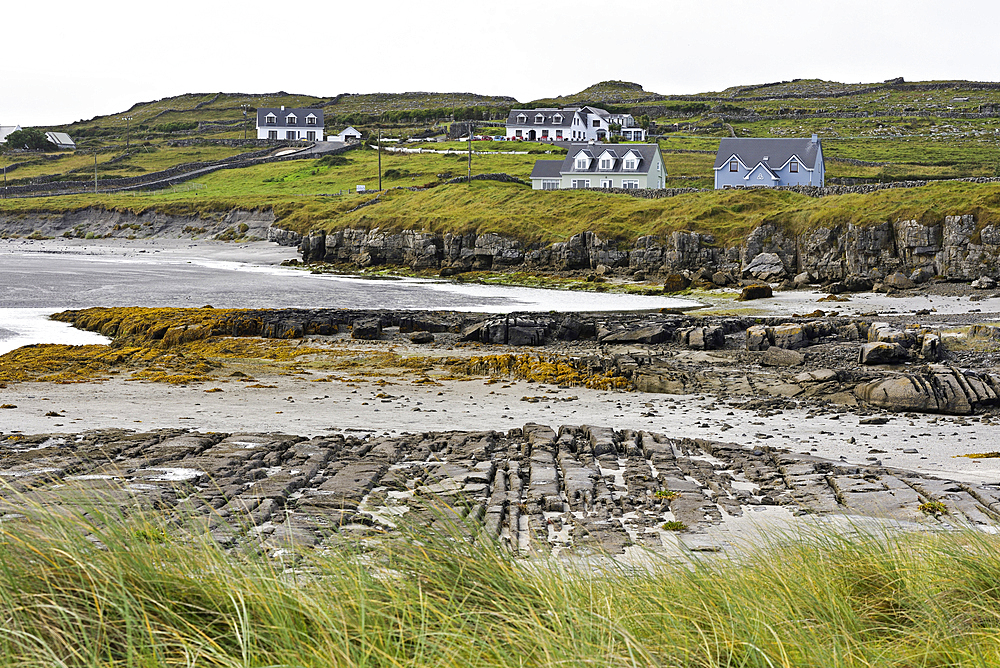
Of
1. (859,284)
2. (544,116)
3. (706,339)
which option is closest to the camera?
(706,339)

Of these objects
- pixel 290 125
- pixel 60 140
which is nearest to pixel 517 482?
pixel 290 125

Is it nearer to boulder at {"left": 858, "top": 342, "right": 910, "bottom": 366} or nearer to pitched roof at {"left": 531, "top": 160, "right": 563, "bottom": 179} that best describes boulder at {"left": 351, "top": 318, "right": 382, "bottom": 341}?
boulder at {"left": 858, "top": 342, "right": 910, "bottom": 366}

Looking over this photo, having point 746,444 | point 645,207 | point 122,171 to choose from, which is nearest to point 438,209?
point 645,207

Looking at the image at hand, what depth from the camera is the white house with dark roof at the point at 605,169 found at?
256ft

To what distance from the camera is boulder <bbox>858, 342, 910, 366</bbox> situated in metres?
20.2

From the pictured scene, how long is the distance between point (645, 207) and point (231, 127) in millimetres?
112954

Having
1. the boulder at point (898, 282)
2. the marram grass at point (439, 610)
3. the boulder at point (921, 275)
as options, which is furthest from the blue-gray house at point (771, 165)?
the marram grass at point (439, 610)

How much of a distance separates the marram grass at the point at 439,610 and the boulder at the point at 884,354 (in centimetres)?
1664

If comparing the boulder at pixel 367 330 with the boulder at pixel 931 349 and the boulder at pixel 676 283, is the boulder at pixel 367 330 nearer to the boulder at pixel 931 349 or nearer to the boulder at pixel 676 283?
the boulder at pixel 931 349

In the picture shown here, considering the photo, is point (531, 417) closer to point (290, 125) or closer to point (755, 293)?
point (755, 293)

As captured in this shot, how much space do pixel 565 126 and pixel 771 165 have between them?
134 ft

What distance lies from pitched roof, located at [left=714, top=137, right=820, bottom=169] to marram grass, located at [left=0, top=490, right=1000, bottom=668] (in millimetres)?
73958

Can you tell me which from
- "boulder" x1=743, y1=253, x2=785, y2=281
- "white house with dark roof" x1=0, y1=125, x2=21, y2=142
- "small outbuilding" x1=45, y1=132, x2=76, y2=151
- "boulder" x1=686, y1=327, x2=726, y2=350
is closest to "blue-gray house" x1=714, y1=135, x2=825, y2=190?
"boulder" x1=743, y1=253, x2=785, y2=281

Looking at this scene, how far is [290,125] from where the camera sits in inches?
5015
